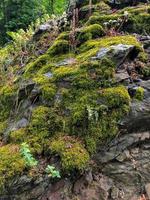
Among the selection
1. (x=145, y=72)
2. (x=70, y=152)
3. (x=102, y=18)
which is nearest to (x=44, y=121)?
(x=70, y=152)

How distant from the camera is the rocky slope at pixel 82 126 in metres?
4.77

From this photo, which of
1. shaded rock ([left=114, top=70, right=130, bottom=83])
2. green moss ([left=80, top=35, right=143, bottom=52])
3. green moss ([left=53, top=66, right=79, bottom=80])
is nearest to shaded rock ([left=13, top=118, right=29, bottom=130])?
green moss ([left=53, top=66, right=79, bottom=80])

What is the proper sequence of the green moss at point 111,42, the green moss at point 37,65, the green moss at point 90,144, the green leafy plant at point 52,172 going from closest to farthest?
1. the green leafy plant at point 52,172
2. the green moss at point 90,144
3. the green moss at point 111,42
4. the green moss at point 37,65

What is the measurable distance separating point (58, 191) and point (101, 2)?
523 centimetres

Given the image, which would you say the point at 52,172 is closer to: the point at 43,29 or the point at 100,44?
the point at 100,44

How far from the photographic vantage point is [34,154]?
4.98 meters

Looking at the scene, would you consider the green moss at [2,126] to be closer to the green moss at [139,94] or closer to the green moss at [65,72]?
the green moss at [65,72]

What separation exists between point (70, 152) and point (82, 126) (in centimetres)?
→ 50

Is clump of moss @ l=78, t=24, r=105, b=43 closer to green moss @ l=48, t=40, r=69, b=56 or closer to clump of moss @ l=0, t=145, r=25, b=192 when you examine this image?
green moss @ l=48, t=40, r=69, b=56

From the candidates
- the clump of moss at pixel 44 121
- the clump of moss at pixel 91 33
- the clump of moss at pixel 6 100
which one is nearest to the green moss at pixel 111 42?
the clump of moss at pixel 91 33

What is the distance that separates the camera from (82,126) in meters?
5.17

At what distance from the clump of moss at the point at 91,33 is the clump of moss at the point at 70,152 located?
2.52 metres

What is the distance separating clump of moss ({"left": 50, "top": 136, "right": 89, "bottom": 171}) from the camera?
4746 millimetres

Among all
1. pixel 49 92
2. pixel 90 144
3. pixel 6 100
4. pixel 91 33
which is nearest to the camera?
pixel 90 144
